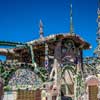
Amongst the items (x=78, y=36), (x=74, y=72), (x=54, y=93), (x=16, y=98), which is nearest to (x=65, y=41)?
(x=78, y=36)

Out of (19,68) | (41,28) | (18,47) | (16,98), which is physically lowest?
Result: (16,98)

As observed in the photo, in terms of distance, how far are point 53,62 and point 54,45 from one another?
127cm

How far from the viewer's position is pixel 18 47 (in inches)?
904

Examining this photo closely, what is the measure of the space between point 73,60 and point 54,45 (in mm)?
A: 2422

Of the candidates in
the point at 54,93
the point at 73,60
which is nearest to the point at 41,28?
the point at 73,60

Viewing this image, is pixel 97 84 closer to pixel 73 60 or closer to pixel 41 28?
pixel 73 60

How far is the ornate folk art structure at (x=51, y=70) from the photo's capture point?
64.9 ft

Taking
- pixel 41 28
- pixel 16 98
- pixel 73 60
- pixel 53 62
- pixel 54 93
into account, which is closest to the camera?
pixel 16 98

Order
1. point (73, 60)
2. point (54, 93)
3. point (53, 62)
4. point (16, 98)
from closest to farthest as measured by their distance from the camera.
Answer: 1. point (16, 98)
2. point (54, 93)
3. point (53, 62)
4. point (73, 60)

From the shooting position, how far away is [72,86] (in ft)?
77.0

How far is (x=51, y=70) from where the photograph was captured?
72.7 feet

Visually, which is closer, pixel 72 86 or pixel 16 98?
pixel 16 98

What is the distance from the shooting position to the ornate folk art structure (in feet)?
64.9

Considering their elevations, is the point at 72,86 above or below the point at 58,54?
below
